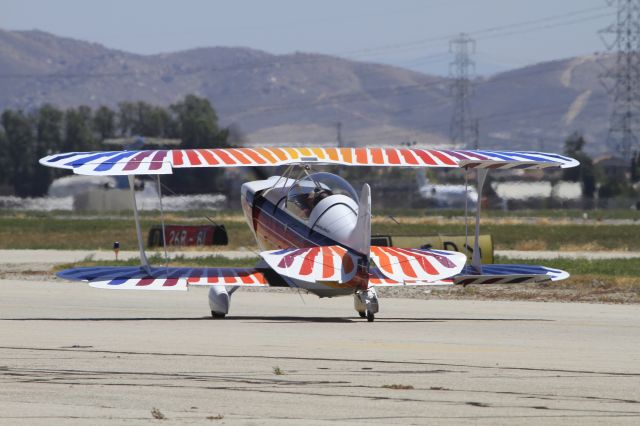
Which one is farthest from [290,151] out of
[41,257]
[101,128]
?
[101,128]

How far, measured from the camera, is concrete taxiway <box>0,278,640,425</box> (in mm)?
10547

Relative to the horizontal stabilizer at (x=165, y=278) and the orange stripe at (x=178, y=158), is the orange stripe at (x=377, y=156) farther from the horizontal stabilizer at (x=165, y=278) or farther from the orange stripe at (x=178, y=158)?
the orange stripe at (x=178, y=158)

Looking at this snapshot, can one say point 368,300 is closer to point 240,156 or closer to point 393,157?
point 393,157

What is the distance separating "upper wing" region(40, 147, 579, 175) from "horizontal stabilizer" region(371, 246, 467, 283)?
1303 mm

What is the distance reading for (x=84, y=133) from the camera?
396 ft

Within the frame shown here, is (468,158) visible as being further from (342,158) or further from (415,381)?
(415,381)

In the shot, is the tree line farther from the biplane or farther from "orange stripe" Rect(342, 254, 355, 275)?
"orange stripe" Rect(342, 254, 355, 275)

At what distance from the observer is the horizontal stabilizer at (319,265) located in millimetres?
17797

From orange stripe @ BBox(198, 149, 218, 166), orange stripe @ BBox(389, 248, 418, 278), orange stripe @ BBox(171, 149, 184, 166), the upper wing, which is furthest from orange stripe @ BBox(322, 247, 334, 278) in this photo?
orange stripe @ BBox(171, 149, 184, 166)

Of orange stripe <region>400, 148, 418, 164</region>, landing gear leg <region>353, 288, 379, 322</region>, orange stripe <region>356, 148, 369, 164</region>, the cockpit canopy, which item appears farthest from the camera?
orange stripe <region>400, 148, 418, 164</region>

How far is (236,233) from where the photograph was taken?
178 ft

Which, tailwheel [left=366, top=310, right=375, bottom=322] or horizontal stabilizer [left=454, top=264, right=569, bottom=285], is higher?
horizontal stabilizer [left=454, top=264, right=569, bottom=285]

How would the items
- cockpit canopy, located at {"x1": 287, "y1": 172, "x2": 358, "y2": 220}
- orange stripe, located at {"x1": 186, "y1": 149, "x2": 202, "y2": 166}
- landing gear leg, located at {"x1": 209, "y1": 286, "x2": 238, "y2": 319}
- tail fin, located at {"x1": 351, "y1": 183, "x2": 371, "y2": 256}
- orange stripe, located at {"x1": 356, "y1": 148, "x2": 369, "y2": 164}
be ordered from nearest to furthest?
tail fin, located at {"x1": 351, "y1": 183, "x2": 371, "y2": 256}, orange stripe, located at {"x1": 186, "y1": 149, "x2": 202, "y2": 166}, orange stripe, located at {"x1": 356, "y1": 148, "x2": 369, "y2": 164}, cockpit canopy, located at {"x1": 287, "y1": 172, "x2": 358, "y2": 220}, landing gear leg, located at {"x1": 209, "y1": 286, "x2": 238, "y2": 319}

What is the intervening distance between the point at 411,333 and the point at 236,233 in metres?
37.2
